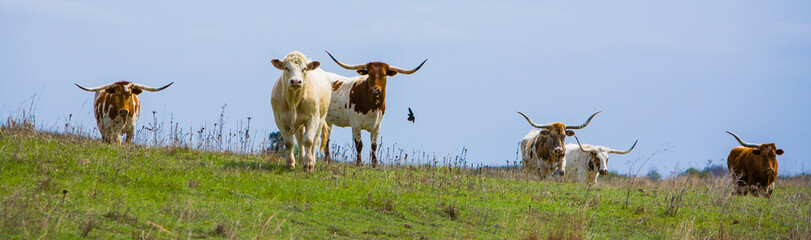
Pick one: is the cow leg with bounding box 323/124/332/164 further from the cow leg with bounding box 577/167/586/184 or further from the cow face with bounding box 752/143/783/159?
the cow face with bounding box 752/143/783/159

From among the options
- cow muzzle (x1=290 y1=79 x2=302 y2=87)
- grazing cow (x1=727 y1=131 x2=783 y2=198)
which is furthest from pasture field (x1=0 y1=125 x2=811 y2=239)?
grazing cow (x1=727 y1=131 x2=783 y2=198)

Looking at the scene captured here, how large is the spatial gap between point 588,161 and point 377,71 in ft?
20.7

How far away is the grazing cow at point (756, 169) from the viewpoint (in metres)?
17.1

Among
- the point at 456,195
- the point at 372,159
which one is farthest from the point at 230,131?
the point at 456,195

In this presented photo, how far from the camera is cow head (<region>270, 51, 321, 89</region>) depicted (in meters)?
11.9

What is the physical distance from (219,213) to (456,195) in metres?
4.11

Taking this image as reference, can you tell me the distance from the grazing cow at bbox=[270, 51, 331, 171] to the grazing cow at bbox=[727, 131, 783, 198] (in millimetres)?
9055

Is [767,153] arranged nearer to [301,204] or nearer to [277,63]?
[277,63]

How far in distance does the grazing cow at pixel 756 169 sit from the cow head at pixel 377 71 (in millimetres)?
7212

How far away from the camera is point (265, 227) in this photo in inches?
312

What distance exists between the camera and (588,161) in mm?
19156

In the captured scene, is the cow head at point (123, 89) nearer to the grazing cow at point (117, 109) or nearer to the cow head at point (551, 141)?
the grazing cow at point (117, 109)

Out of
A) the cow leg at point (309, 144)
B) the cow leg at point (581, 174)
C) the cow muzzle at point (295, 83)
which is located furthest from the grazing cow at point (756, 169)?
the cow muzzle at point (295, 83)

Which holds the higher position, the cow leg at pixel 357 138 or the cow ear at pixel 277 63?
the cow ear at pixel 277 63
